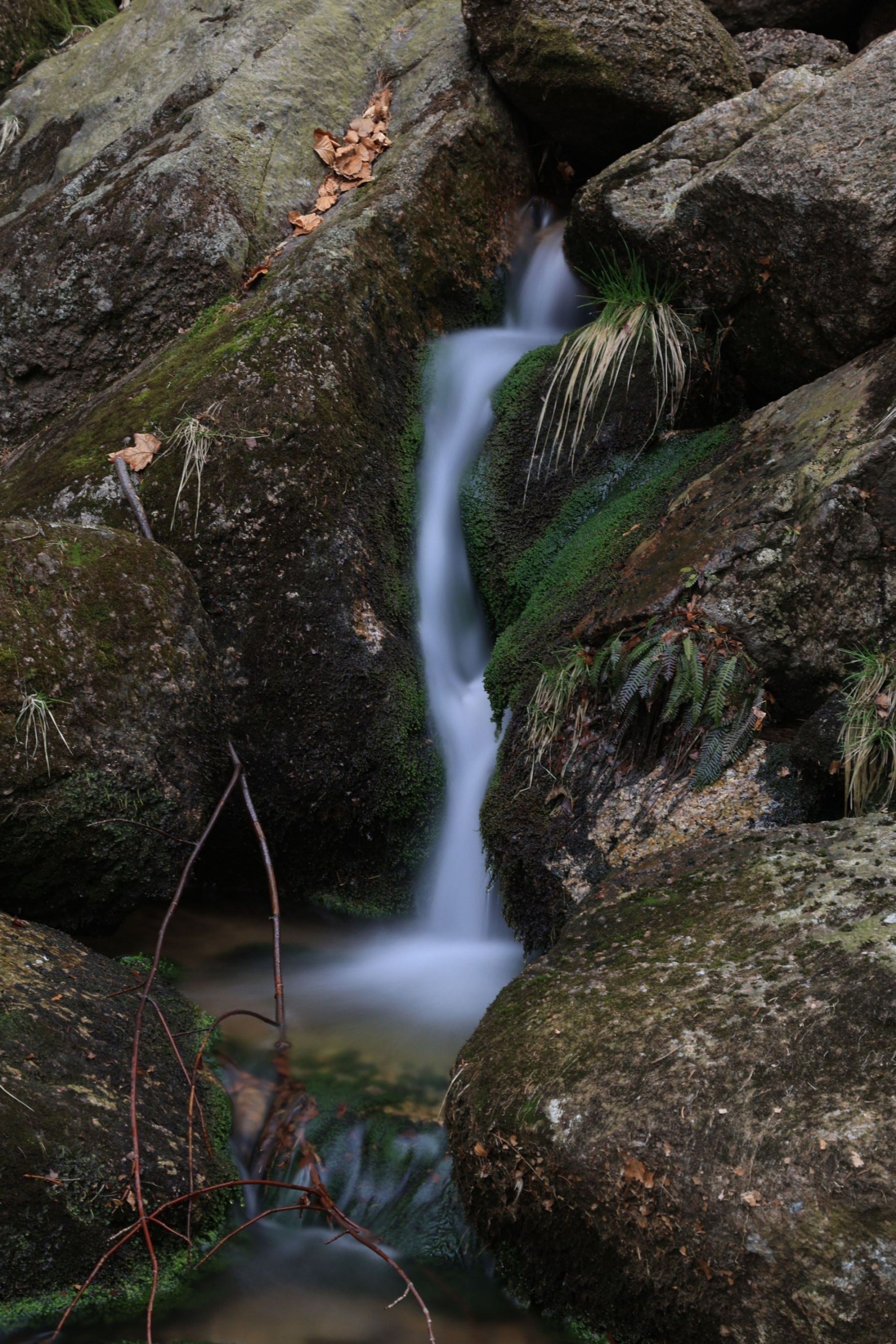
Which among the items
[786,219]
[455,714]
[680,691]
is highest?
[786,219]

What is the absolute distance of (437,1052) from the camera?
11.6ft

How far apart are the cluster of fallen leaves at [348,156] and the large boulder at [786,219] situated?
204 centimetres

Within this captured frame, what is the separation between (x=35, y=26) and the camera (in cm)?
859

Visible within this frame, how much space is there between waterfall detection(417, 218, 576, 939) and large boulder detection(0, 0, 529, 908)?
0.13 m

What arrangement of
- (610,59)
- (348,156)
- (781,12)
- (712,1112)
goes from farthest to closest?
(781,12) < (348,156) < (610,59) < (712,1112)

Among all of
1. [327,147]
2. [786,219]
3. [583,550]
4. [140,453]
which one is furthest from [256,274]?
[786,219]

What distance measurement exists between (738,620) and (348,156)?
450 centimetres

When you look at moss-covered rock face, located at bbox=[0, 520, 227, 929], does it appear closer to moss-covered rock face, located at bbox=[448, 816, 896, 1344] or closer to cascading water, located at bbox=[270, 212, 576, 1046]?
cascading water, located at bbox=[270, 212, 576, 1046]

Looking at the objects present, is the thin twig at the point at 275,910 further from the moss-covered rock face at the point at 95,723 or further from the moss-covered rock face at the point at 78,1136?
the moss-covered rock face at the point at 78,1136

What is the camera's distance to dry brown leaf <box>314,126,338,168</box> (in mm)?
6516

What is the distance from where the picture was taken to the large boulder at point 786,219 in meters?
3.88

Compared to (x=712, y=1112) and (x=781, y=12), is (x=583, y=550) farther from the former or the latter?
(x=781, y=12)

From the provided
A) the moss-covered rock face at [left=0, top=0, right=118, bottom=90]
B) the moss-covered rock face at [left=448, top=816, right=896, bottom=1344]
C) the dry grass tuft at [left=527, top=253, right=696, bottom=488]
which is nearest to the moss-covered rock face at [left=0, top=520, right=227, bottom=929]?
the moss-covered rock face at [left=448, top=816, right=896, bottom=1344]

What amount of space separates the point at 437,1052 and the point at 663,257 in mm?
3705
